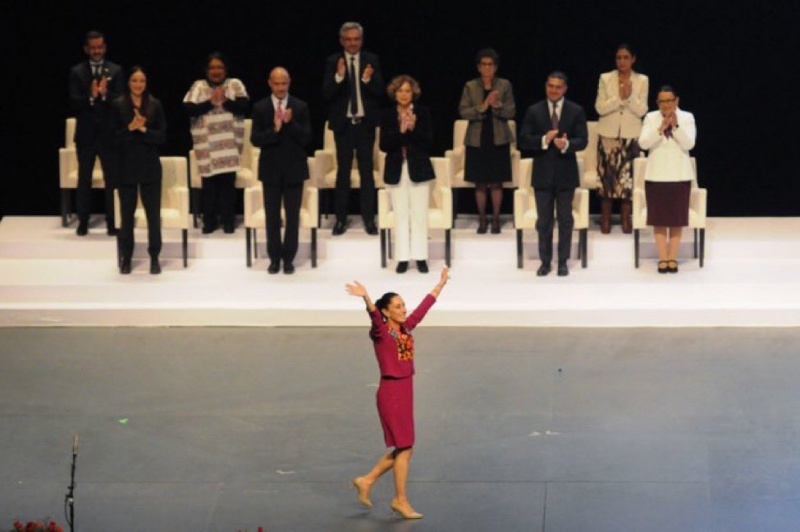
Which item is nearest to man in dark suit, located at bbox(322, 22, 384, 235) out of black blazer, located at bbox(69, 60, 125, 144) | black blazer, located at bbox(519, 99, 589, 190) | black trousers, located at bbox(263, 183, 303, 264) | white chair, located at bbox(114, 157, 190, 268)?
black trousers, located at bbox(263, 183, 303, 264)

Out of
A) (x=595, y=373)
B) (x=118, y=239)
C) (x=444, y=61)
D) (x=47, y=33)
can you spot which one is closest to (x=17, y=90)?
(x=47, y=33)

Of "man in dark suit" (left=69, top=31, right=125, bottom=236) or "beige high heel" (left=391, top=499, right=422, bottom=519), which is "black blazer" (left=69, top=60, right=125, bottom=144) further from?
"beige high heel" (left=391, top=499, right=422, bottom=519)

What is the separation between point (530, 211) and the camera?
1377 centimetres

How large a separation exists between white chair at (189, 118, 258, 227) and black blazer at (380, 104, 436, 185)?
4.45 feet

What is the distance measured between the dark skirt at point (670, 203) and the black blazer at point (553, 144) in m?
0.55

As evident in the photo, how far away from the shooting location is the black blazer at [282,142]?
1323 cm

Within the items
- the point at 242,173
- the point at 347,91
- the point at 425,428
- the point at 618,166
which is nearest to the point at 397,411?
the point at 425,428

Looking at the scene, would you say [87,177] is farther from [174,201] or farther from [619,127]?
[619,127]

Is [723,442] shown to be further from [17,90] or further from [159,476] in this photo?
[17,90]

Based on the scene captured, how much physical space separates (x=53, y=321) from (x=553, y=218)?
3445 mm

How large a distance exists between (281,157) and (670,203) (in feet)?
8.75

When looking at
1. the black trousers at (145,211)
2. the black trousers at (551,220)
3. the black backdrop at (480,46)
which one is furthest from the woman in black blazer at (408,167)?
the black backdrop at (480,46)

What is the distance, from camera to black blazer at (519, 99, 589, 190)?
13195 millimetres

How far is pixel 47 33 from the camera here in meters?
15.1
